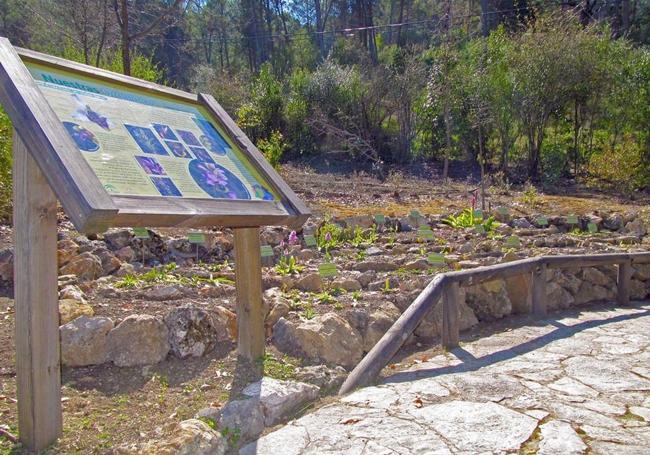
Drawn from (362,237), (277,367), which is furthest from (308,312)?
(362,237)

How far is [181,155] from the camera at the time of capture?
11.4 ft

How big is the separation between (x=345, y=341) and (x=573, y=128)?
640 inches

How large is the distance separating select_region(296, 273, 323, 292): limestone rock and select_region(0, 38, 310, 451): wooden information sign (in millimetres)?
1932

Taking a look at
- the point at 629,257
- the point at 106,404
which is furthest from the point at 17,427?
the point at 629,257

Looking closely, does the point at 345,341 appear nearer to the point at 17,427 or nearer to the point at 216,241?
the point at 17,427

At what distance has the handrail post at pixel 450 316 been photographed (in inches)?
194

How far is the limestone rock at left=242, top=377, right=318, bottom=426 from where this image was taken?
3.62m

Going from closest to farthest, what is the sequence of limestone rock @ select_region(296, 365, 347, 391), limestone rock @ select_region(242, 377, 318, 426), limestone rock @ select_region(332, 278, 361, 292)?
limestone rock @ select_region(242, 377, 318, 426)
limestone rock @ select_region(296, 365, 347, 391)
limestone rock @ select_region(332, 278, 361, 292)

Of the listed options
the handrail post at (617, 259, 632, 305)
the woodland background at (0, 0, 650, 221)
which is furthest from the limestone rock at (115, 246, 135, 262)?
the woodland background at (0, 0, 650, 221)

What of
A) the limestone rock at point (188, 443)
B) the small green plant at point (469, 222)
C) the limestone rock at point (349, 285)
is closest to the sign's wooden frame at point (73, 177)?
the limestone rock at point (188, 443)

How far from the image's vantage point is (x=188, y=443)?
302cm

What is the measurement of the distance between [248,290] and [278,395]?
708 mm

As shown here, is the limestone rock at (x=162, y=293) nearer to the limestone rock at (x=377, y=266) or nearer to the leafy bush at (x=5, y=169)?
the limestone rock at (x=377, y=266)

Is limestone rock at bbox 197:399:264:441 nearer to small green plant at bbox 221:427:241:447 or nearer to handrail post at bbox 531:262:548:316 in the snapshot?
small green plant at bbox 221:427:241:447
